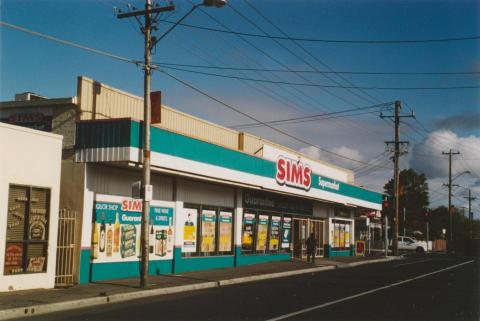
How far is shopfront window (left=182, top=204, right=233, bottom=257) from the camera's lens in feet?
75.8

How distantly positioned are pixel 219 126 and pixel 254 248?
6.44m

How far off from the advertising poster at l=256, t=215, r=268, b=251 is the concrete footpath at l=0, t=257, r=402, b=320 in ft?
12.6

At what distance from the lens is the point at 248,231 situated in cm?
2795

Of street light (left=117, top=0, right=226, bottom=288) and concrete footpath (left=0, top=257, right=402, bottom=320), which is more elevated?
street light (left=117, top=0, right=226, bottom=288)

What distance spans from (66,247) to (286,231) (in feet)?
55.5

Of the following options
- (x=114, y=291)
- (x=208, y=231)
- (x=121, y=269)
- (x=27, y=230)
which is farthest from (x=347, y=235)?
(x=27, y=230)

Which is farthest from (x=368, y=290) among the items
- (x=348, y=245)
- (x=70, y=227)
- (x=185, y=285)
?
(x=348, y=245)

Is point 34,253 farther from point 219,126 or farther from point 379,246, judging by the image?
point 379,246

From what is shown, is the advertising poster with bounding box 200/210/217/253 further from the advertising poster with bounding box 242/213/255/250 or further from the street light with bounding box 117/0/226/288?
the street light with bounding box 117/0/226/288

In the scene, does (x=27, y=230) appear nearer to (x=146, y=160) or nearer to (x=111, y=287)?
(x=111, y=287)

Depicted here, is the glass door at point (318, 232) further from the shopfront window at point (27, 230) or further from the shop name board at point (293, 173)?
the shopfront window at point (27, 230)

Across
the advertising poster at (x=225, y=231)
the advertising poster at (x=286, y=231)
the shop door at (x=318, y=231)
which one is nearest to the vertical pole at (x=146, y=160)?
the advertising poster at (x=225, y=231)

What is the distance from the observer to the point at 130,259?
65.0 feet

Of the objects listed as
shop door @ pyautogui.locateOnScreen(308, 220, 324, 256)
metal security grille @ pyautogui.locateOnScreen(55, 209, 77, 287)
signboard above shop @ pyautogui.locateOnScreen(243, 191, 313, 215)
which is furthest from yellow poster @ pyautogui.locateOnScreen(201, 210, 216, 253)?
shop door @ pyautogui.locateOnScreen(308, 220, 324, 256)
